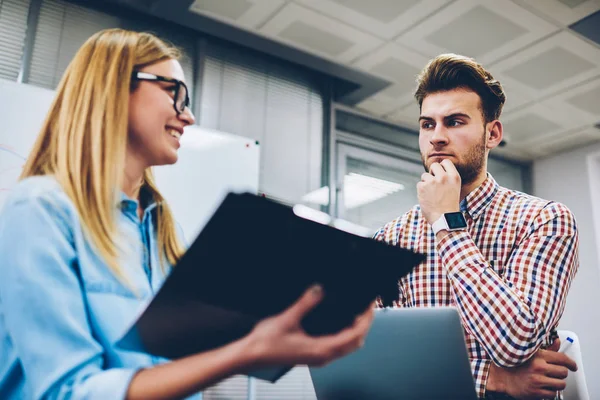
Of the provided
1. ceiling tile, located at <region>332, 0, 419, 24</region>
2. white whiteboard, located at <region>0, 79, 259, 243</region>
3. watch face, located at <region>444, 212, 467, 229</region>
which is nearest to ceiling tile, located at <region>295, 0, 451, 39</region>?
ceiling tile, located at <region>332, 0, 419, 24</region>

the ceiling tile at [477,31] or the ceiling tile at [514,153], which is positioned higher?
the ceiling tile at [477,31]

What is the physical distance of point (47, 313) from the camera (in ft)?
2.09

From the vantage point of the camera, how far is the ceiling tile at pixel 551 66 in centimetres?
330

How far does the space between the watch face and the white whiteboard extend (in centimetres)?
111

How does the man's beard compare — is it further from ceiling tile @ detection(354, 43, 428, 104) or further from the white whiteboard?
ceiling tile @ detection(354, 43, 428, 104)

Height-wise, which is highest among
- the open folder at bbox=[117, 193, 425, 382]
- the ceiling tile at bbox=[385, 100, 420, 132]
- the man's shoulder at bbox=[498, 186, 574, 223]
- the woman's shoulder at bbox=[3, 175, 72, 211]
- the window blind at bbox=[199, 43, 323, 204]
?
the ceiling tile at bbox=[385, 100, 420, 132]

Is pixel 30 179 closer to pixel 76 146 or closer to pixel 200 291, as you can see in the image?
pixel 76 146

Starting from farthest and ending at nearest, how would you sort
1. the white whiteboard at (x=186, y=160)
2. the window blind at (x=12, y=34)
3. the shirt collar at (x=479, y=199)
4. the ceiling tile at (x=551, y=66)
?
the ceiling tile at (x=551, y=66), the window blind at (x=12, y=34), the white whiteboard at (x=186, y=160), the shirt collar at (x=479, y=199)

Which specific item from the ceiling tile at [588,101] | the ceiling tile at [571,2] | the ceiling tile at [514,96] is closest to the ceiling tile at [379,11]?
the ceiling tile at [571,2]

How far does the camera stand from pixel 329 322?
0.64 meters

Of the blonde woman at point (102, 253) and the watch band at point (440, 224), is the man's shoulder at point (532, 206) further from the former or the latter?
the blonde woman at point (102, 253)

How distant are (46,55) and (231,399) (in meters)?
2.10

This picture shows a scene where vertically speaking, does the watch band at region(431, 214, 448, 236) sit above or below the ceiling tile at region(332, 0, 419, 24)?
below

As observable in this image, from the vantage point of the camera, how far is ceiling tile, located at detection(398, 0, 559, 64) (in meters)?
2.98
